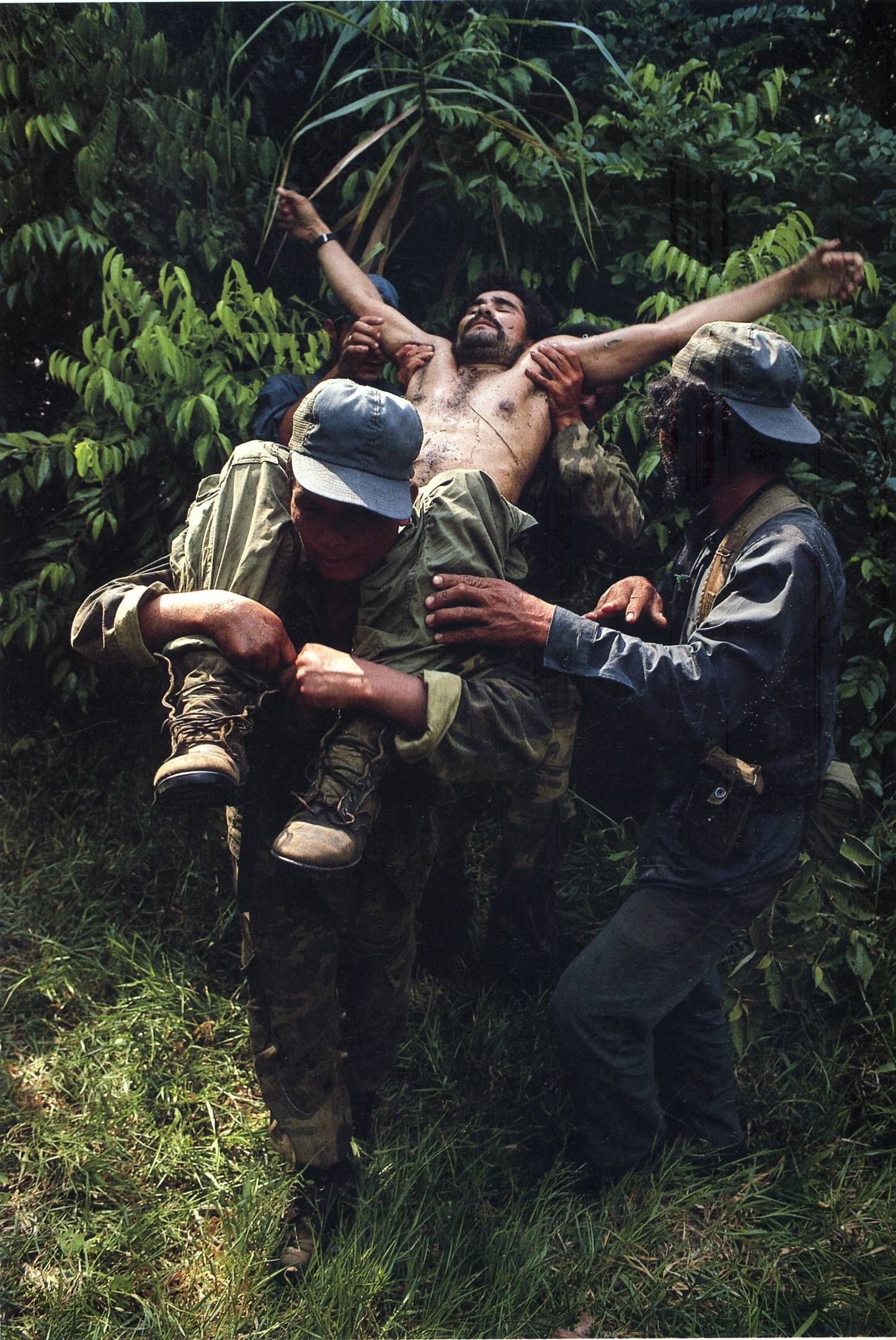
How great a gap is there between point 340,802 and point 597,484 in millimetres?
1005

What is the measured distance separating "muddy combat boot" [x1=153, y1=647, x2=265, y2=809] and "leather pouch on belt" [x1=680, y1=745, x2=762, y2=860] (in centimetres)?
99

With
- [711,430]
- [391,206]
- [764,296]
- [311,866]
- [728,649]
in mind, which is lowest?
[311,866]

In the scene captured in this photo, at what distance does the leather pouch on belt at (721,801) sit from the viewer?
7.59 feet

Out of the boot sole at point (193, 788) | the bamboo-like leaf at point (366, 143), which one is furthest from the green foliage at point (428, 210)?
the boot sole at point (193, 788)

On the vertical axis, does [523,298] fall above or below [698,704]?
above

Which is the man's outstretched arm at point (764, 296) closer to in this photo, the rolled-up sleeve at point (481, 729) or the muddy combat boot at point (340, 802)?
the rolled-up sleeve at point (481, 729)

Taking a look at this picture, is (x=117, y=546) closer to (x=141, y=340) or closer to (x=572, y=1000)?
(x=141, y=340)

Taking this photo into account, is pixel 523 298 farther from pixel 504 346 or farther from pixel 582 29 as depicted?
pixel 582 29

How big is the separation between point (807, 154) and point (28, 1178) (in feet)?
9.80

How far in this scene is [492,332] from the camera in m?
2.61

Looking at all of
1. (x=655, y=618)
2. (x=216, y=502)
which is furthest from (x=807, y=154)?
(x=216, y=502)

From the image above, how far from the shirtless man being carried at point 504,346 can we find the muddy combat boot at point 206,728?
2.28 feet

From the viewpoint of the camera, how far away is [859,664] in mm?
2514

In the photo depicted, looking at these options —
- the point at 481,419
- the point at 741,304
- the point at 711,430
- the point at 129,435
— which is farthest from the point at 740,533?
the point at 129,435
